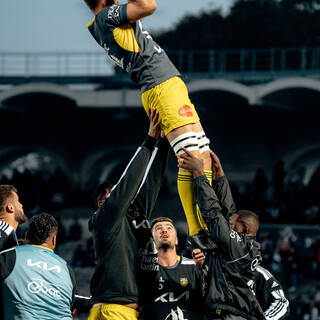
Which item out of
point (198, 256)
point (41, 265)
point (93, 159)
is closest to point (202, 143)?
point (198, 256)

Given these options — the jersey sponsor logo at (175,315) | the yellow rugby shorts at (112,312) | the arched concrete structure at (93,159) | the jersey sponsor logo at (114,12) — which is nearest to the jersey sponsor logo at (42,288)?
the yellow rugby shorts at (112,312)

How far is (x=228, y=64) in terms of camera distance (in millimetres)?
26359

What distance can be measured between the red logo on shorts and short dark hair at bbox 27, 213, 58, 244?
1207mm

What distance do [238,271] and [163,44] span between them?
1296 inches

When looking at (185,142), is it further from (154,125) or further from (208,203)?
(208,203)

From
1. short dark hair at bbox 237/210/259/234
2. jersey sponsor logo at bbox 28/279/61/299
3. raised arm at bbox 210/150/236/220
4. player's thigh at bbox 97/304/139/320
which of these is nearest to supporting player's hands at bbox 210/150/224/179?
raised arm at bbox 210/150/236/220

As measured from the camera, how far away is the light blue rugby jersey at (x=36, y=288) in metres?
4.09

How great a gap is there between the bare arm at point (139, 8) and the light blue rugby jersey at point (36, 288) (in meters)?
1.79

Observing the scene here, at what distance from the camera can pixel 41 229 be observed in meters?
4.36

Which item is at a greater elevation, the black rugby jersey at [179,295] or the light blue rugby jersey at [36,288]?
the light blue rugby jersey at [36,288]

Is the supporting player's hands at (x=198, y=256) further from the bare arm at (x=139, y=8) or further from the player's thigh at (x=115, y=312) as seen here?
the bare arm at (x=139, y=8)

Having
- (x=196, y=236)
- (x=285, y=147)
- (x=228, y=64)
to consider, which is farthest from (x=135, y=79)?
(x=228, y=64)

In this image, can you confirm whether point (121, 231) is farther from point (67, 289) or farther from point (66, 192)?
point (66, 192)

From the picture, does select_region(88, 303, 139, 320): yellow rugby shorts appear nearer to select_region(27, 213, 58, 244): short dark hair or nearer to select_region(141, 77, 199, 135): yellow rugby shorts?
select_region(27, 213, 58, 244): short dark hair
